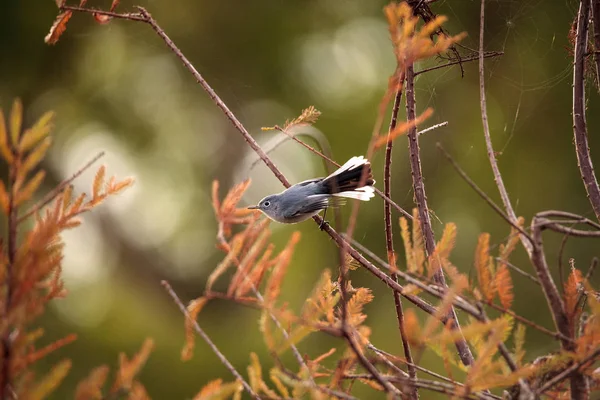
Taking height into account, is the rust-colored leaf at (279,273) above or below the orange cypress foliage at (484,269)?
above

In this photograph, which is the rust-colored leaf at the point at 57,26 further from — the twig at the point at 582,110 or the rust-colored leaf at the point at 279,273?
the twig at the point at 582,110

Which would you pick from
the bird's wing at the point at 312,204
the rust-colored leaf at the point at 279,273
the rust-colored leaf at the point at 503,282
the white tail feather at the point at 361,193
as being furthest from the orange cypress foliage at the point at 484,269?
the bird's wing at the point at 312,204

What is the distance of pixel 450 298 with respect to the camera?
540 millimetres

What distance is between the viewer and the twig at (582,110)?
89cm

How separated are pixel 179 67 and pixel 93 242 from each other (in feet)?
5.05

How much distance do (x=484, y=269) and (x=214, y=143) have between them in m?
4.08

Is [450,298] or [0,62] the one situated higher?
[0,62]

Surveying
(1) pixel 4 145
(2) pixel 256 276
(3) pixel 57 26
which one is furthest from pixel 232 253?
(3) pixel 57 26

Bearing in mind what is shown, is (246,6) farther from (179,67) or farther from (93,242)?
(93,242)

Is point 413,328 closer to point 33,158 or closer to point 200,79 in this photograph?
point 33,158

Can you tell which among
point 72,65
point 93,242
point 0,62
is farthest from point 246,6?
point 93,242

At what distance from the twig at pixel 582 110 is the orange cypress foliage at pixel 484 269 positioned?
35 centimetres

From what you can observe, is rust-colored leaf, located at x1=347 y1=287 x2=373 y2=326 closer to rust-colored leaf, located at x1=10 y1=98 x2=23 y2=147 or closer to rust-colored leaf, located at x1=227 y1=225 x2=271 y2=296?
rust-colored leaf, located at x1=227 y1=225 x2=271 y2=296

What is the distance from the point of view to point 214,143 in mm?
4586
